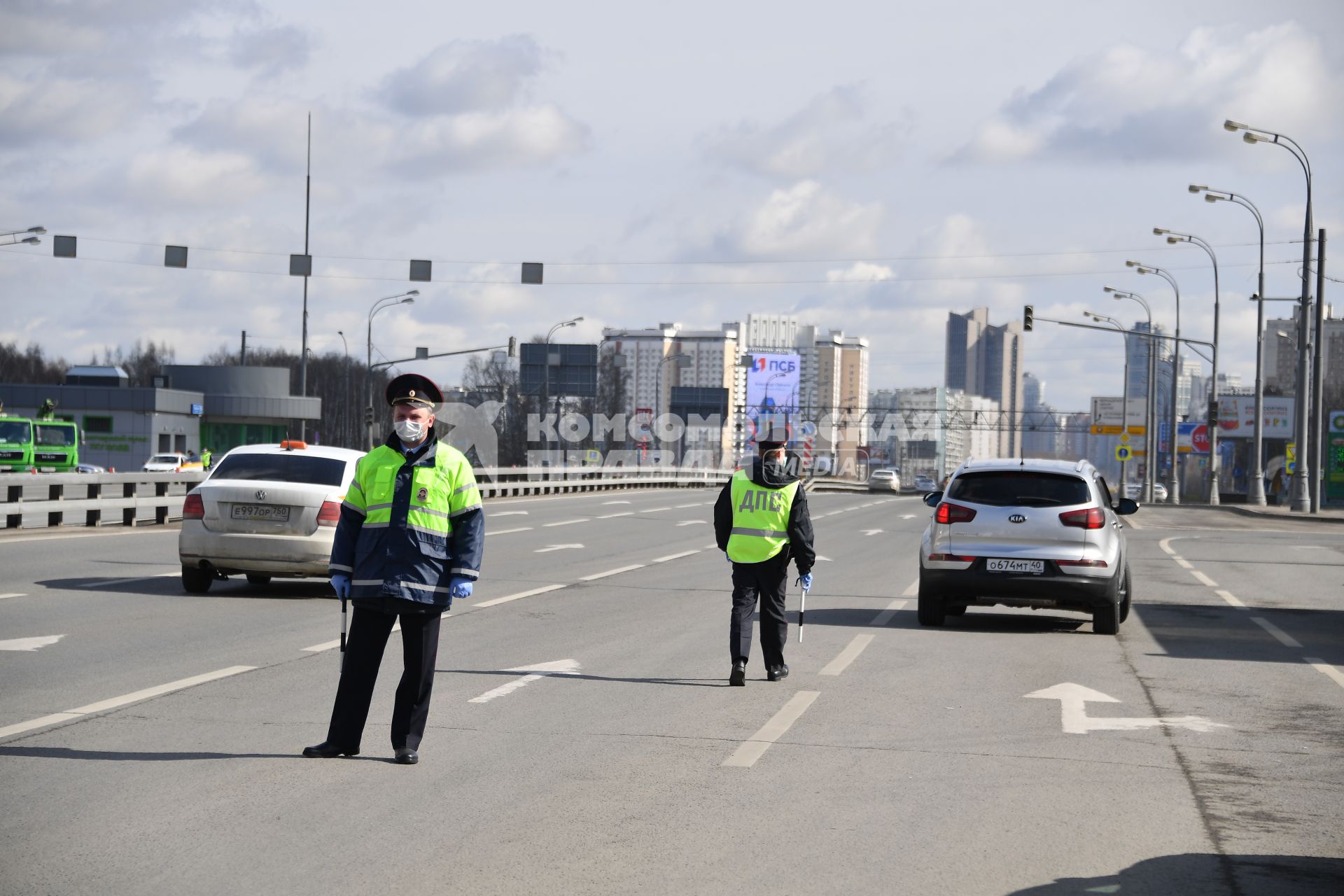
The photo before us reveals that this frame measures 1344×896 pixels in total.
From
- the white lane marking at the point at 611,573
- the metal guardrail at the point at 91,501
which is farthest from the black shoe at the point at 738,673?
the metal guardrail at the point at 91,501

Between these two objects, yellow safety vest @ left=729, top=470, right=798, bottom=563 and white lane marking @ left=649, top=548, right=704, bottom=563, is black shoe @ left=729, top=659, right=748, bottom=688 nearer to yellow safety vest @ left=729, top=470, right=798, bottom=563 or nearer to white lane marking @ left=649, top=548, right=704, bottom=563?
yellow safety vest @ left=729, top=470, right=798, bottom=563

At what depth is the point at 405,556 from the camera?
7.41 m

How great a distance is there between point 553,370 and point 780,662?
8002 centimetres

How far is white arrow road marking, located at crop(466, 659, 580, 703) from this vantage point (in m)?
9.90

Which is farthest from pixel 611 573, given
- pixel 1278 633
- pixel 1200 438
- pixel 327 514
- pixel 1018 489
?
pixel 1200 438

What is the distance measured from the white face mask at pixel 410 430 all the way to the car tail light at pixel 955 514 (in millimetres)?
8181

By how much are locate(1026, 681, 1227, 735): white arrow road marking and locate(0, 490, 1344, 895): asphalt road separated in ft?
0.12

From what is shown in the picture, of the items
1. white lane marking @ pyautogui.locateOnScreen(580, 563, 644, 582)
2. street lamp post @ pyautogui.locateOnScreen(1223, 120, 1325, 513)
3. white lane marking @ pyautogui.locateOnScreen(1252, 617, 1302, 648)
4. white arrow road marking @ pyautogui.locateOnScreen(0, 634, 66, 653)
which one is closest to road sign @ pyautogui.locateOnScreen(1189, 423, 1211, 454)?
street lamp post @ pyautogui.locateOnScreen(1223, 120, 1325, 513)

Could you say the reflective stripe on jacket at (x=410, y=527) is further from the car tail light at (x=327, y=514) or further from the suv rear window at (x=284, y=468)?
the suv rear window at (x=284, y=468)

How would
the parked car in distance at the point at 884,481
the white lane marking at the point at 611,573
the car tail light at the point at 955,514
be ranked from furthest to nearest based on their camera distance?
the parked car in distance at the point at 884,481
the white lane marking at the point at 611,573
the car tail light at the point at 955,514

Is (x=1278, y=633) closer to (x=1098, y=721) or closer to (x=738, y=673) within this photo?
(x=1098, y=721)

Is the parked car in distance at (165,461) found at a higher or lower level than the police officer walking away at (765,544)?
lower

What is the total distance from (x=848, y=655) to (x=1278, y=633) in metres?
4.95

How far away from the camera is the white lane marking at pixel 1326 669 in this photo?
38.3 ft
